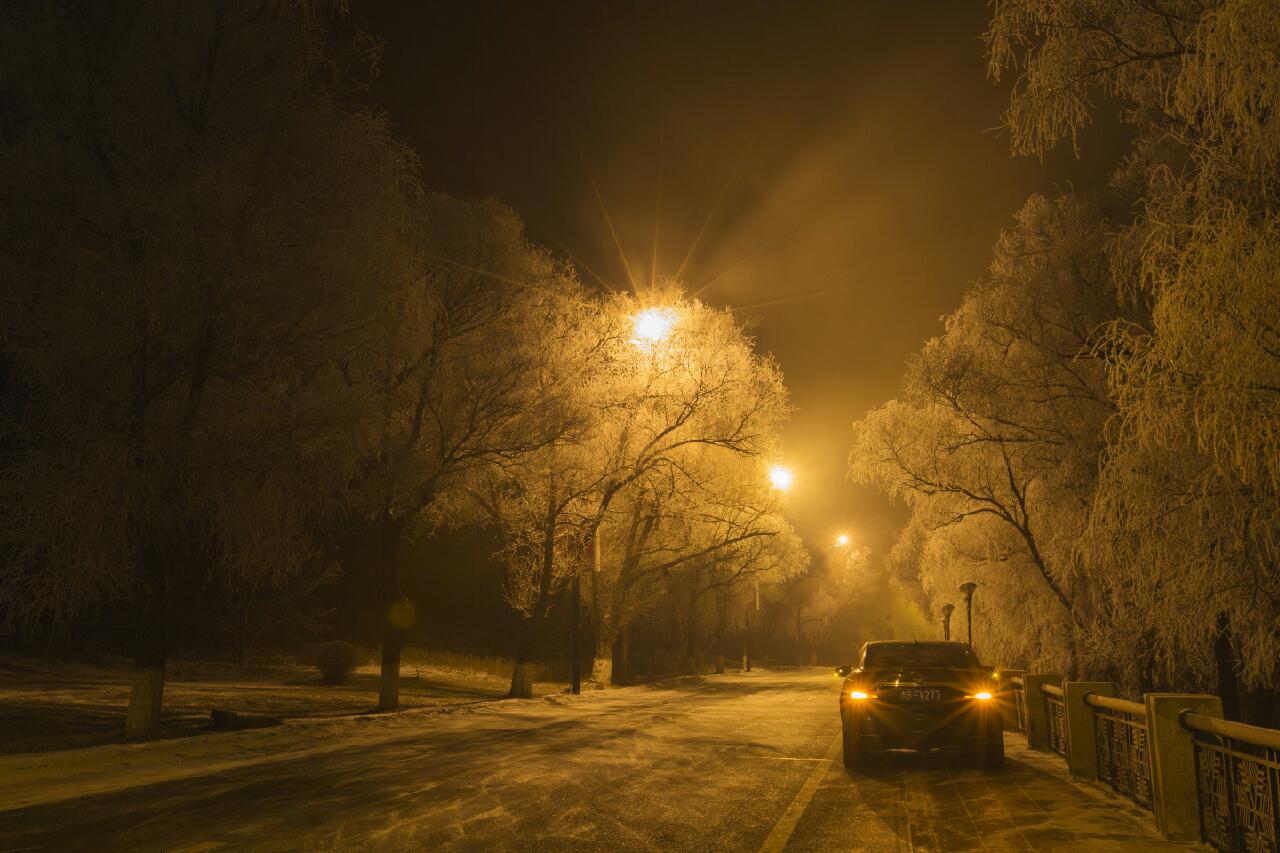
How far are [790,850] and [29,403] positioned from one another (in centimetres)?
1116

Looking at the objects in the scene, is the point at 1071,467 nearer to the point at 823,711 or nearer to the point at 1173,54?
the point at 823,711

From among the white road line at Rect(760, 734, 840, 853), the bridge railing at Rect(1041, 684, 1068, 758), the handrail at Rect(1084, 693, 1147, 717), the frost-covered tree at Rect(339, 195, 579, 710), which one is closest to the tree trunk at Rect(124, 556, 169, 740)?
the frost-covered tree at Rect(339, 195, 579, 710)

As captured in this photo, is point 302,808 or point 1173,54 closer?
point 1173,54

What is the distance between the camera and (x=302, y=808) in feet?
28.3

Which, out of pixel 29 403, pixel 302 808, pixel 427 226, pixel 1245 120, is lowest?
pixel 302 808

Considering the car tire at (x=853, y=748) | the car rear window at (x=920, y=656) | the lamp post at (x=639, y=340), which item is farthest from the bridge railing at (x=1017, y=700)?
the lamp post at (x=639, y=340)

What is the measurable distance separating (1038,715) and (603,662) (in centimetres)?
2113

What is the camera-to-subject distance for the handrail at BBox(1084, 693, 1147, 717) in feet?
28.8

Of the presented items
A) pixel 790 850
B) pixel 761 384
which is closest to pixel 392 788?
pixel 790 850

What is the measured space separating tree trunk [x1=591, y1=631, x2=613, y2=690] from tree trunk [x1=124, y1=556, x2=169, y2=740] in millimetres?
19977

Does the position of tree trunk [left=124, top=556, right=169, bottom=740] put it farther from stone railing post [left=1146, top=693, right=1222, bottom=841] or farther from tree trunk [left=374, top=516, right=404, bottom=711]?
stone railing post [left=1146, top=693, right=1222, bottom=841]

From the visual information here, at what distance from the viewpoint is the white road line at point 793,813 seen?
733cm

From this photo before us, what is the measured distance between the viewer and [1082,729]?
10656 mm

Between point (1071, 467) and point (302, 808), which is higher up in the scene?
point (1071, 467)
